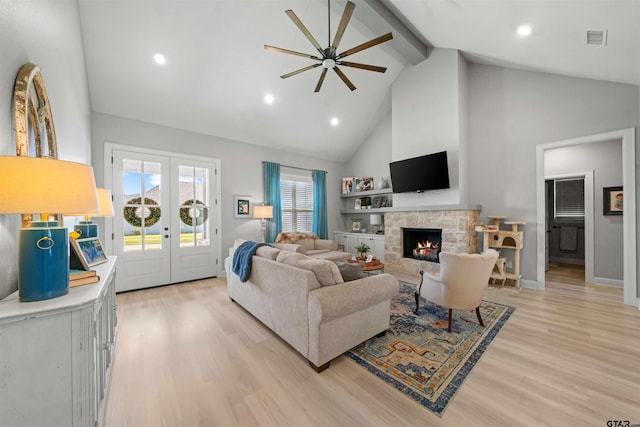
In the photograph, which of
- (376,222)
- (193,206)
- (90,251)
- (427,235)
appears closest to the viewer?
(90,251)

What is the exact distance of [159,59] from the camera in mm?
3475

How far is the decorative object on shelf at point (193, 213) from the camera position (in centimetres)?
458

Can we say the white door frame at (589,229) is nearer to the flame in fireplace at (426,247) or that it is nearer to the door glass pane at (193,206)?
the flame in fireplace at (426,247)

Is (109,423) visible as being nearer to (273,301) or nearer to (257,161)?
(273,301)

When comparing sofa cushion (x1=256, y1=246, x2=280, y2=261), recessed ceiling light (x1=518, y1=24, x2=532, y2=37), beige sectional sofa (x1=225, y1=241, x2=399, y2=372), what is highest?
recessed ceiling light (x1=518, y1=24, x2=532, y2=37)

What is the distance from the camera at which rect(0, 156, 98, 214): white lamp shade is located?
859 mm

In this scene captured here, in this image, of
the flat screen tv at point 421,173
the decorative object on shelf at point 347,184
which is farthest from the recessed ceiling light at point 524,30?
the decorative object on shelf at point 347,184

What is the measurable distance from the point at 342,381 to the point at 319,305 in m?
0.59

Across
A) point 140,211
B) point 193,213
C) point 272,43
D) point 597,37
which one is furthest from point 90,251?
point 597,37

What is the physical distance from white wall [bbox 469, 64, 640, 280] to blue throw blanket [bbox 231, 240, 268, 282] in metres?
4.10

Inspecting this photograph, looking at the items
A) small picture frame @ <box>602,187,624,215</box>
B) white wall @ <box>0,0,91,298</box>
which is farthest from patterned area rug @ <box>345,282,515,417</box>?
small picture frame @ <box>602,187,624,215</box>

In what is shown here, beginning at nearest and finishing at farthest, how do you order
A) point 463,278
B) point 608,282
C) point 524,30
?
point 463,278 < point 524,30 < point 608,282

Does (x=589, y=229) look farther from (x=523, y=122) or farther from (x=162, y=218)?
(x=162, y=218)

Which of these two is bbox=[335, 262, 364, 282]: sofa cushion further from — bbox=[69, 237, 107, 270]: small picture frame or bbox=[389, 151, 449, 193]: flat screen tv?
bbox=[389, 151, 449, 193]: flat screen tv
